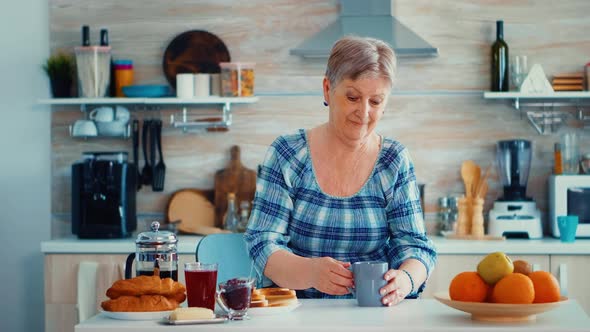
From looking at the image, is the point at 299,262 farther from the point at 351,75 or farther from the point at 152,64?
the point at 152,64

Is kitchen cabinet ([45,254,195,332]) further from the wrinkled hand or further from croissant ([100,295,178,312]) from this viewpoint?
croissant ([100,295,178,312])

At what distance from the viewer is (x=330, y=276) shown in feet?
7.71

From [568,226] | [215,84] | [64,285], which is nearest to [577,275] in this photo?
[568,226]

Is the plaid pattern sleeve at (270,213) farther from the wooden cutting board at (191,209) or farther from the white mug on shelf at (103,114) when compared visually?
the white mug on shelf at (103,114)

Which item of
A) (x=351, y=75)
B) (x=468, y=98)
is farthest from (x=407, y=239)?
(x=468, y=98)

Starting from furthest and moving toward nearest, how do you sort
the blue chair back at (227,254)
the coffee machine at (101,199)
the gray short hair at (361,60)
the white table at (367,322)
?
the coffee machine at (101,199) < the blue chair back at (227,254) < the gray short hair at (361,60) < the white table at (367,322)

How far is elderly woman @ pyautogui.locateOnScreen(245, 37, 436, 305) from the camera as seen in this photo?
2.46 m

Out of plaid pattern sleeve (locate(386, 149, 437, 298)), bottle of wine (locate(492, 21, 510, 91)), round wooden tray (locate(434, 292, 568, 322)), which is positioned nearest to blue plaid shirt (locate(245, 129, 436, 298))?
plaid pattern sleeve (locate(386, 149, 437, 298))

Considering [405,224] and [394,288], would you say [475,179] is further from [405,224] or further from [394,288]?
[394,288]

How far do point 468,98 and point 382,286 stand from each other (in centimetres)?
254

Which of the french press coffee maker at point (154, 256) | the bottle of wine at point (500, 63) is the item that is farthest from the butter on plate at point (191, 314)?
Result: the bottle of wine at point (500, 63)

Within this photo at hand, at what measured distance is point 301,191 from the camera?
258 cm

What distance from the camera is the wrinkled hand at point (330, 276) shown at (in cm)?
234

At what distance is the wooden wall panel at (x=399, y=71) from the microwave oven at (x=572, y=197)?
0.88 ft
